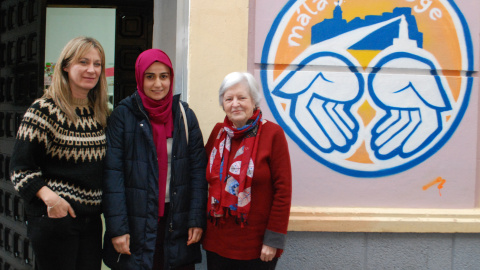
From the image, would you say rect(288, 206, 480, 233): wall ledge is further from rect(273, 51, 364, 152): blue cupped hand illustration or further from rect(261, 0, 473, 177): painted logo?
rect(273, 51, 364, 152): blue cupped hand illustration

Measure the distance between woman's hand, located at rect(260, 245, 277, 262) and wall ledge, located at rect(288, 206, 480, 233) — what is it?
939 mm

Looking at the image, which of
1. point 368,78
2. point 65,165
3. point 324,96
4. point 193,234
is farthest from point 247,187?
point 368,78

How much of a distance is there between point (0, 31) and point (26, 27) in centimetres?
58

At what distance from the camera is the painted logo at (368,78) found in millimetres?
3375

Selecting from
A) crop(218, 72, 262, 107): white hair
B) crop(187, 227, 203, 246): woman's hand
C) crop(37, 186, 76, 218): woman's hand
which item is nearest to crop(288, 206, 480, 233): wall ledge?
crop(187, 227, 203, 246): woman's hand

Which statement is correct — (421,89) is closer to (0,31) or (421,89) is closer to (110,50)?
(110,50)

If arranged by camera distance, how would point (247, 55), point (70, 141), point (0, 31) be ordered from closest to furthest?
1. point (70, 141)
2. point (247, 55)
3. point (0, 31)

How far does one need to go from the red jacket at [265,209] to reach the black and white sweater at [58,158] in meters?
0.73

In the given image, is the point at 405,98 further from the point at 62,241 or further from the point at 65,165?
the point at 62,241

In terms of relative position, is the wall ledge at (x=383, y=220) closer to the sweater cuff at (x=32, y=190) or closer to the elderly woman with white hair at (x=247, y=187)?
the elderly woman with white hair at (x=247, y=187)

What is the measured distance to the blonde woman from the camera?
212cm

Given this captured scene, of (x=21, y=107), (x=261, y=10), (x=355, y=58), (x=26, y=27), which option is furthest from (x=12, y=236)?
(x=355, y=58)

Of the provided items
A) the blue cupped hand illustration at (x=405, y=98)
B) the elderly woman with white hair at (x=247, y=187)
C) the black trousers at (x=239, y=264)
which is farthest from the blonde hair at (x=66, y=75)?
the blue cupped hand illustration at (x=405, y=98)

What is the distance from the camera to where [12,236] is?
4121 mm
